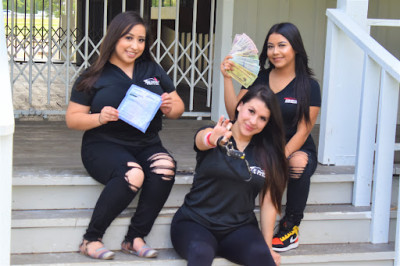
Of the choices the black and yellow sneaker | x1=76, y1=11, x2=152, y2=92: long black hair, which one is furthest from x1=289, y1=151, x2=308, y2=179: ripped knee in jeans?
x1=76, y1=11, x2=152, y2=92: long black hair

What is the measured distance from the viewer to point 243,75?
3703 mm

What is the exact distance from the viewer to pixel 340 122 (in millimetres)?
4406

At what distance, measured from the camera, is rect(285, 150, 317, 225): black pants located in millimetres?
3664

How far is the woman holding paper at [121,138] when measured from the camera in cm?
339

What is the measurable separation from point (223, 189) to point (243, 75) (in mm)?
755

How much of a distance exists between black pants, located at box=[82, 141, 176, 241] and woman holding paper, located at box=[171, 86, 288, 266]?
166 mm

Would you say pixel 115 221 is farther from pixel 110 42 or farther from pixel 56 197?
pixel 110 42

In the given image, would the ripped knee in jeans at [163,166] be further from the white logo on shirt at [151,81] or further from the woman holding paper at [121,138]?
the white logo on shirt at [151,81]

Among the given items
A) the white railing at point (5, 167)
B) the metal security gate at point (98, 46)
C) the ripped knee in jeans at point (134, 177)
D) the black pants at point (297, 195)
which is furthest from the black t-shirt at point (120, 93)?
the metal security gate at point (98, 46)

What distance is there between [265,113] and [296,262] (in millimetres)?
965

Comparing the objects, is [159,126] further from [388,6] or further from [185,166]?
[388,6]

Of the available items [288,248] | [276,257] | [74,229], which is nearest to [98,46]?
[74,229]

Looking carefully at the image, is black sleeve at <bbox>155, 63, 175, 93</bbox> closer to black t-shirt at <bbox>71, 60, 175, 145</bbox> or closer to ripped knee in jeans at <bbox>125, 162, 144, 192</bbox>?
black t-shirt at <bbox>71, 60, 175, 145</bbox>

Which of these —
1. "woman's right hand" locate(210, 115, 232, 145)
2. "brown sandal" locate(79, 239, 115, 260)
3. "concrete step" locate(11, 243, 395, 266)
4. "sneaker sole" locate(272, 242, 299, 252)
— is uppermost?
"woman's right hand" locate(210, 115, 232, 145)
